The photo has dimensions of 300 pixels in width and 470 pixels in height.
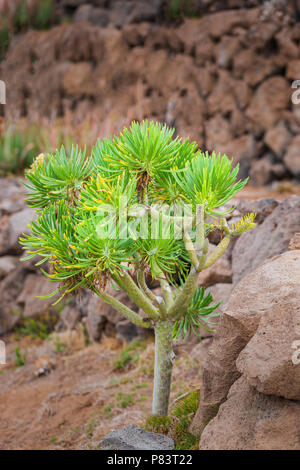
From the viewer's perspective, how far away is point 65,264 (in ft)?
6.91

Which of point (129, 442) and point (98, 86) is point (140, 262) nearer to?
A: point (129, 442)

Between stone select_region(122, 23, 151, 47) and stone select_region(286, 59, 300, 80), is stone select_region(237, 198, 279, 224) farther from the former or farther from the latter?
stone select_region(122, 23, 151, 47)

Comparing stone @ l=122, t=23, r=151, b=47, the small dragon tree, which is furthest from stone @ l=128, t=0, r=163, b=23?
the small dragon tree

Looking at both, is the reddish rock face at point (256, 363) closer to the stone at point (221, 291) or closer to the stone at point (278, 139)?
the stone at point (221, 291)

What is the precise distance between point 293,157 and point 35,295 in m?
5.12

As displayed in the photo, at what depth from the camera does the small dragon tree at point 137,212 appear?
6.50ft

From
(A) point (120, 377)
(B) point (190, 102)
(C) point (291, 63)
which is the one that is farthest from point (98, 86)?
(A) point (120, 377)

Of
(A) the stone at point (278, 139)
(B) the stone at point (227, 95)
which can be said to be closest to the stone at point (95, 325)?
(A) the stone at point (278, 139)

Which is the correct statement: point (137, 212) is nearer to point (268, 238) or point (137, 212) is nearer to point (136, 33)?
point (268, 238)

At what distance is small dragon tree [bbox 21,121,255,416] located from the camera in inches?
78.0

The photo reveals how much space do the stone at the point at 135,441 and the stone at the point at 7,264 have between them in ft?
13.7

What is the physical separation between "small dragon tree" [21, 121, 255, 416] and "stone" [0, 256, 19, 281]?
379 cm

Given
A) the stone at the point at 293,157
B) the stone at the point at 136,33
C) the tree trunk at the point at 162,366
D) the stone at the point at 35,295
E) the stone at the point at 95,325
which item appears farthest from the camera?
the stone at the point at 136,33
